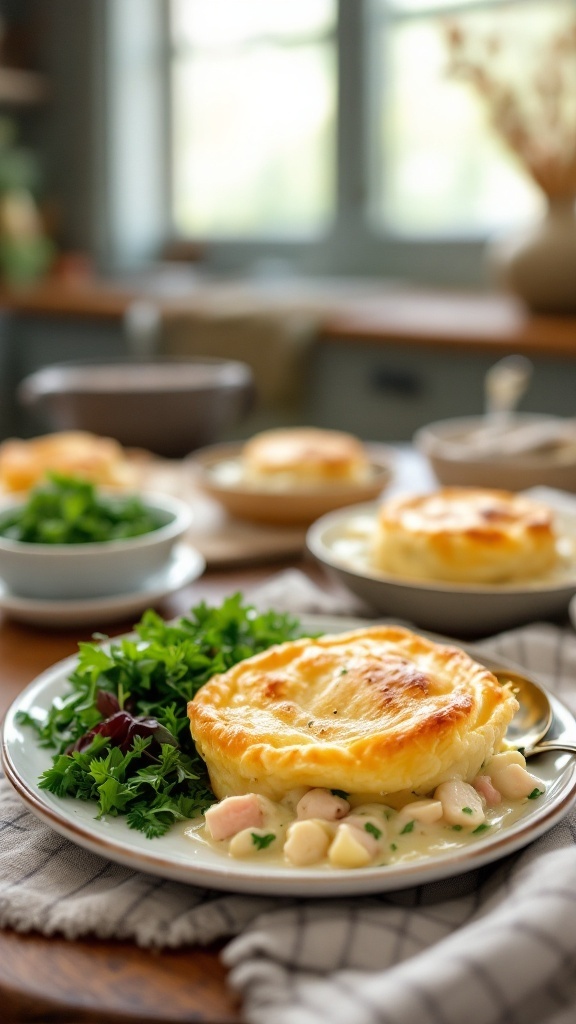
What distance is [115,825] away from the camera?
2.67 ft

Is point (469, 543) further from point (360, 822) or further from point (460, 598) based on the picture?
point (360, 822)

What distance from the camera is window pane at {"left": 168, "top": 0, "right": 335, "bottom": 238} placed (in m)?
5.11

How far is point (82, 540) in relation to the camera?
4.76 feet

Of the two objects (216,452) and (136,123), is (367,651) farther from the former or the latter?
(136,123)

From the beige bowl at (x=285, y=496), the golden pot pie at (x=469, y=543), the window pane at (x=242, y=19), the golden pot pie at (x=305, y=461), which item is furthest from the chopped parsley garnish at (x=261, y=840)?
the window pane at (x=242, y=19)

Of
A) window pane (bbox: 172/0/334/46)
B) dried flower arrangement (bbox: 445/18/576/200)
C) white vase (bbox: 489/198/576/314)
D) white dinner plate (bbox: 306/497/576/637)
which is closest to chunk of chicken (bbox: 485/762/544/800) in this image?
white dinner plate (bbox: 306/497/576/637)

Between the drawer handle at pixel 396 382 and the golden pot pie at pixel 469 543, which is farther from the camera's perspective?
the drawer handle at pixel 396 382

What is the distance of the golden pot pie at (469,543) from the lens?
1.41m

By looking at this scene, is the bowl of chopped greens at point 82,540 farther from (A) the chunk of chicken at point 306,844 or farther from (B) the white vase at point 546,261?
(B) the white vase at point 546,261

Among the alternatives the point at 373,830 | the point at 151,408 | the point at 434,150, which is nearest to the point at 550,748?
the point at 373,830

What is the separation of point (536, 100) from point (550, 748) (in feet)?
8.99

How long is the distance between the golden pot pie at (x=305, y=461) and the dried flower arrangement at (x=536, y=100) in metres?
1.25

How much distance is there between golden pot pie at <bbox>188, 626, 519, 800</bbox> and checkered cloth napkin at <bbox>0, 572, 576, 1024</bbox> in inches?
3.4

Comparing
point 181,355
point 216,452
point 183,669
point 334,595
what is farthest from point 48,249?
point 183,669
